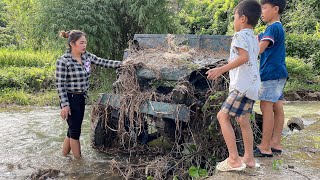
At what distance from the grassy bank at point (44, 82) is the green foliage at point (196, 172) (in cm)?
504

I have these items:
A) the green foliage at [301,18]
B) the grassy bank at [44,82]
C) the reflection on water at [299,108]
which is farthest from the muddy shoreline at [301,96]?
the green foliage at [301,18]

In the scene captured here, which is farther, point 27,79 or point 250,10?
point 27,79

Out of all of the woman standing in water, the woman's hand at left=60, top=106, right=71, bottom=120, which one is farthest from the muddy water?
the woman's hand at left=60, top=106, right=71, bottom=120

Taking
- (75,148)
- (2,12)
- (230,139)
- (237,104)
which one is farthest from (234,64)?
(2,12)

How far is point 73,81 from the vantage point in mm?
5137

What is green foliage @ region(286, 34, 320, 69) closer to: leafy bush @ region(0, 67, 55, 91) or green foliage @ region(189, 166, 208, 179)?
leafy bush @ region(0, 67, 55, 91)

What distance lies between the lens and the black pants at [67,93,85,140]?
519 centimetres

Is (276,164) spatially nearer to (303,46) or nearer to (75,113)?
(75,113)

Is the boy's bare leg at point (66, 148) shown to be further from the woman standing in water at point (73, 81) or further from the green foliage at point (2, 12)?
the green foliage at point (2, 12)

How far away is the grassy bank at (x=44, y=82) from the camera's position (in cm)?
1020

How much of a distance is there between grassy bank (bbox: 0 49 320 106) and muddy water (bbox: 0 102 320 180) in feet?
6.31

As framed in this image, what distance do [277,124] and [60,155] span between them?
301cm

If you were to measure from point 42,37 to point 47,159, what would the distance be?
6479mm

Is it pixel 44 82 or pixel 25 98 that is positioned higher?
pixel 44 82
